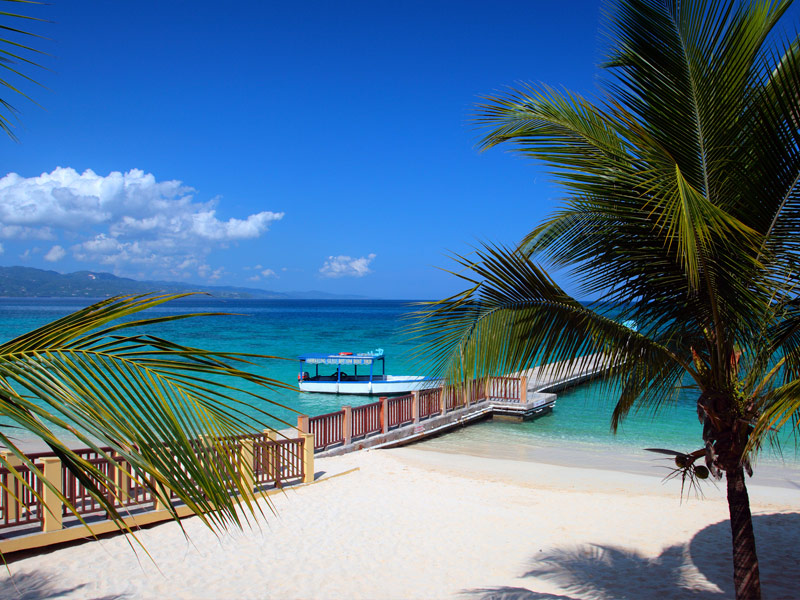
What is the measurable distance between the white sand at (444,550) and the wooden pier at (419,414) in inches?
82.5

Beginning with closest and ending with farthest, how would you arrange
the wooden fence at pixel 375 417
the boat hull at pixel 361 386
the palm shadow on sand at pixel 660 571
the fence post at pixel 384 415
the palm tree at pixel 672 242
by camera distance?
the palm tree at pixel 672 242, the palm shadow on sand at pixel 660 571, the wooden fence at pixel 375 417, the fence post at pixel 384 415, the boat hull at pixel 361 386

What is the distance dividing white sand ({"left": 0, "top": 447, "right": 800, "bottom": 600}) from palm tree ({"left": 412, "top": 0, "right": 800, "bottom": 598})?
294 centimetres

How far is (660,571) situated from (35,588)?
780cm

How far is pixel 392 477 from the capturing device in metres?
12.5

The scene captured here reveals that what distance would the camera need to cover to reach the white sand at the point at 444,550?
7.07 metres

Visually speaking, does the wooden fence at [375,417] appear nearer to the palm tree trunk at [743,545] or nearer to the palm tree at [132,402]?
the palm tree trunk at [743,545]

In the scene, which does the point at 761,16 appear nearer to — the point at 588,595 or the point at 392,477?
the point at 588,595

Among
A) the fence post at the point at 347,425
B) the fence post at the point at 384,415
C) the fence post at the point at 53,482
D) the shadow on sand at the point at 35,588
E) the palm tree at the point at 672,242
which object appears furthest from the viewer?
the fence post at the point at 384,415

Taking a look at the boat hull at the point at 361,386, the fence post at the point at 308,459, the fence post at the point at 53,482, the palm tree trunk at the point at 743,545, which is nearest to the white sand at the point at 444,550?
the fence post at the point at 308,459

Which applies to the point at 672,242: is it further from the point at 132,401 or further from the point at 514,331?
the point at 132,401

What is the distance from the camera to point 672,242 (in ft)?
13.9

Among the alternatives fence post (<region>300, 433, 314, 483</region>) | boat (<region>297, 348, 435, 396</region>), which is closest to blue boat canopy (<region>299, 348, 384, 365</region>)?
boat (<region>297, 348, 435, 396</region>)

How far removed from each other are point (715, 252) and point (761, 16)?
1.76m

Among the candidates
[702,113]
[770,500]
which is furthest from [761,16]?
[770,500]
